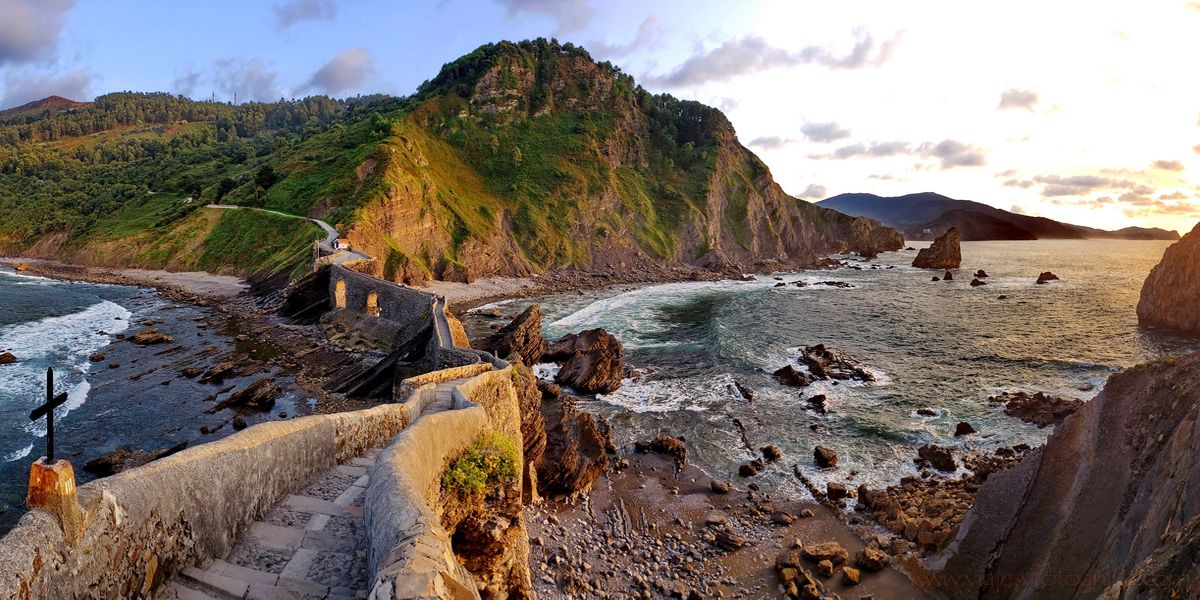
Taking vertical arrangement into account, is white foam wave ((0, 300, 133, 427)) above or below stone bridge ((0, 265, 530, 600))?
below

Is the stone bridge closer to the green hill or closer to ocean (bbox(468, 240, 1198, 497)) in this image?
ocean (bbox(468, 240, 1198, 497))

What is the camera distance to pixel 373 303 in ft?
140

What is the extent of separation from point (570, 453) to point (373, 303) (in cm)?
2460

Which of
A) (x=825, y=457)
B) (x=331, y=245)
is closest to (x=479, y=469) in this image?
(x=825, y=457)

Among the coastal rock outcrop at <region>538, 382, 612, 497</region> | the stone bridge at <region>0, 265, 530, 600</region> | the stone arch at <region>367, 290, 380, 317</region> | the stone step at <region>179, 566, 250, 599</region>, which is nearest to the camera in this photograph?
the stone bridge at <region>0, 265, 530, 600</region>

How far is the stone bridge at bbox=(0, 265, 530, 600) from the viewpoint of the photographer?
5.77 meters

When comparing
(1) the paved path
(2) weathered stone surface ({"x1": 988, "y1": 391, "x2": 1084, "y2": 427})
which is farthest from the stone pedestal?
(1) the paved path

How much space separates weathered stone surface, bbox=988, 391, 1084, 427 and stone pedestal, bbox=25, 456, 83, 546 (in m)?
38.5

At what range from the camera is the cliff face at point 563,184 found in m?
75.8

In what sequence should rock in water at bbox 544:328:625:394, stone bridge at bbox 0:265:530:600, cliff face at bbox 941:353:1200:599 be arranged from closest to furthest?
stone bridge at bbox 0:265:530:600 < cliff face at bbox 941:353:1200:599 < rock in water at bbox 544:328:625:394

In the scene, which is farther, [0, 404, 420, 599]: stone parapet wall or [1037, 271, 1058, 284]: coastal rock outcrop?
[1037, 271, 1058, 284]: coastal rock outcrop

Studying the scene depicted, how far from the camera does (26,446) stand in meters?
23.7

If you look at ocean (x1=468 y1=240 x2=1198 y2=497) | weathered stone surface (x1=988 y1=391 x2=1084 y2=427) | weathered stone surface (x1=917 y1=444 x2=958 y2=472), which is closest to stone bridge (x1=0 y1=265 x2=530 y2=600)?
ocean (x1=468 y1=240 x2=1198 y2=497)

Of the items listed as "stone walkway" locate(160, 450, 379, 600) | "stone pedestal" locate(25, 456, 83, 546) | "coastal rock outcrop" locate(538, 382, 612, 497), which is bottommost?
"coastal rock outcrop" locate(538, 382, 612, 497)
